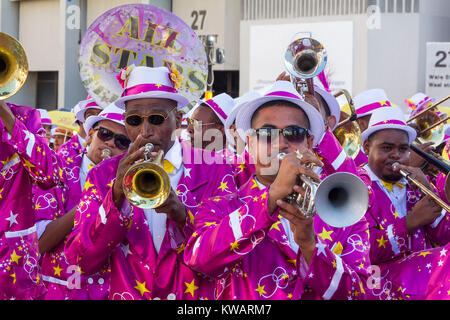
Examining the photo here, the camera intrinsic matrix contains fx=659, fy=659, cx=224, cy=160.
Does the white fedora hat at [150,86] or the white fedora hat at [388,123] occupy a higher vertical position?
the white fedora hat at [150,86]

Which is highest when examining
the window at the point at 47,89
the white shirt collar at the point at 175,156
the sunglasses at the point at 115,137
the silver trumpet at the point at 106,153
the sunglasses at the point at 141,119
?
the window at the point at 47,89

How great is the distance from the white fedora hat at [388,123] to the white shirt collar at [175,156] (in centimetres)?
176

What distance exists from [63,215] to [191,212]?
53.9 inches

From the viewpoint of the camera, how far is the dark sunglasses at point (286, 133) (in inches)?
113

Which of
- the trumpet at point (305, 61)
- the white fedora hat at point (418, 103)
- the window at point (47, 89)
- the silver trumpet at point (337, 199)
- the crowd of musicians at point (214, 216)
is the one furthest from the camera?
the window at point (47, 89)

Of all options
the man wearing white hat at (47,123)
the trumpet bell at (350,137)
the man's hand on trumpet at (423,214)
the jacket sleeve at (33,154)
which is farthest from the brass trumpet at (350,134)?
the man wearing white hat at (47,123)

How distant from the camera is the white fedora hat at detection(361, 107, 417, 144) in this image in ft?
15.2

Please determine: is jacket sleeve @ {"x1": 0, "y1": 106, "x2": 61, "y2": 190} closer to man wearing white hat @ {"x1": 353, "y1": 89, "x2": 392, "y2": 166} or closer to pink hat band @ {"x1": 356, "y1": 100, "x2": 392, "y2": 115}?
man wearing white hat @ {"x1": 353, "y1": 89, "x2": 392, "y2": 166}

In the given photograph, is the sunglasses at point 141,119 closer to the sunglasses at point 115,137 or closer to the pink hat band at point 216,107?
the sunglasses at point 115,137

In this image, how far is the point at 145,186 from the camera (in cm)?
294

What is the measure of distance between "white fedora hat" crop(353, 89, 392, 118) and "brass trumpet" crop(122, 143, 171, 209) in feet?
9.52

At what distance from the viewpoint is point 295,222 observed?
2.47m

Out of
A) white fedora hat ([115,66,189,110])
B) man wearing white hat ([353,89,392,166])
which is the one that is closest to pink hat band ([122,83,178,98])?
white fedora hat ([115,66,189,110])
